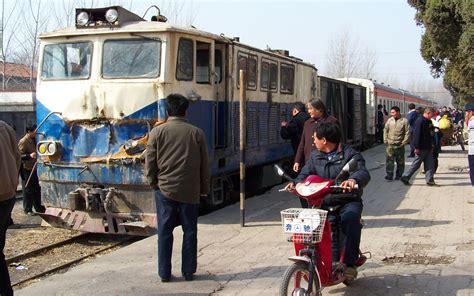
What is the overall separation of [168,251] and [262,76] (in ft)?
20.6

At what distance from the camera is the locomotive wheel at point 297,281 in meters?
4.39

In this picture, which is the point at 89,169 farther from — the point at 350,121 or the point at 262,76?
the point at 350,121

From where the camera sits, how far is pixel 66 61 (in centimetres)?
892

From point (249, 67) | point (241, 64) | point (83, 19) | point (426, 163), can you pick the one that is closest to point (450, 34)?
point (426, 163)

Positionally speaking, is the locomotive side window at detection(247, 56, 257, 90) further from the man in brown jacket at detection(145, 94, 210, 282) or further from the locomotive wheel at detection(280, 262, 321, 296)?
the locomotive wheel at detection(280, 262, 321, 296)

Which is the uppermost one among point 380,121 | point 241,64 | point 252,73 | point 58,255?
point 241,64

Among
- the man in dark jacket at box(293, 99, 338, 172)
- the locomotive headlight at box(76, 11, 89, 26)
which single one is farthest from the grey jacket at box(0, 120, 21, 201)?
the locomotive headlight at box(76, 11, 89, 26)

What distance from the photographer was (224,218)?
9.11m

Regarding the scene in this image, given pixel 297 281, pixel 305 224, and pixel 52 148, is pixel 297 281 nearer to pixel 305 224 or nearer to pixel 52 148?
pixel 305 224

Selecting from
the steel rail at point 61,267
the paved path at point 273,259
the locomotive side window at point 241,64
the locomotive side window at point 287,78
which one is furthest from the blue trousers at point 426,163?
the steel rail at point 61,267

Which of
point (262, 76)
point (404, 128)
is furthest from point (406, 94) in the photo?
point (262, 76)

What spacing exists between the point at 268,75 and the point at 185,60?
332 cm

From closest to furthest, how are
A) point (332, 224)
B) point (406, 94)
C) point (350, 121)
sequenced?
1. point (332, 224)
2. point (350, 121)
3. point (406, 94)

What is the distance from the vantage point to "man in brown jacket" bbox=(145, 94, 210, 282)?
550 centimetres
